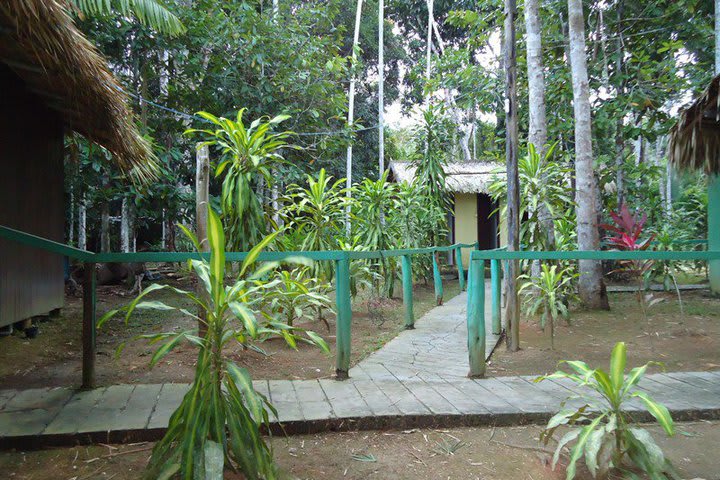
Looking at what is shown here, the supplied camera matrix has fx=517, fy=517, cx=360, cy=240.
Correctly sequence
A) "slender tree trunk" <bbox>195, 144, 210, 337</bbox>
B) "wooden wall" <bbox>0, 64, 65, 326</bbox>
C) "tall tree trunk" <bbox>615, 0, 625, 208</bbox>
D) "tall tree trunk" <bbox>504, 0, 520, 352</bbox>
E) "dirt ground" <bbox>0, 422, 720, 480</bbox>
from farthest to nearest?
"tall tree trunk" <bbox>615, 0, 625, 208</bbox>
"wooden wall" <bbox>0, 64, 65, 326</bbox>
"tall tree trunk" <bbox>504, 0, 520, 352</bbox>
"slender tree trunk" <bbox>195, 144, 210, 337</bbox>
"dirt ground" <bbox>0, 422, 720, 480</bbox>

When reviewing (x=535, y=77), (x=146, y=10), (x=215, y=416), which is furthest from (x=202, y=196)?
(x=535, y=77)

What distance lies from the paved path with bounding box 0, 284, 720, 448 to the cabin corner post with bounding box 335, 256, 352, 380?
13 centimetres

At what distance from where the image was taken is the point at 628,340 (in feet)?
17.1

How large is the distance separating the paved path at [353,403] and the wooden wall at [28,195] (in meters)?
2.10

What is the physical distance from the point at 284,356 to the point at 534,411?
6.95 ft

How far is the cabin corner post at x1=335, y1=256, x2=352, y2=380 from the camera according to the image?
3441mm

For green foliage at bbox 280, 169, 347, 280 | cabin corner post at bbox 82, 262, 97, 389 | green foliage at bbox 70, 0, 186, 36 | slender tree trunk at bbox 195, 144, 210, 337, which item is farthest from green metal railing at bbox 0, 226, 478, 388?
green foliage at bbox 70, 0, 186, 36

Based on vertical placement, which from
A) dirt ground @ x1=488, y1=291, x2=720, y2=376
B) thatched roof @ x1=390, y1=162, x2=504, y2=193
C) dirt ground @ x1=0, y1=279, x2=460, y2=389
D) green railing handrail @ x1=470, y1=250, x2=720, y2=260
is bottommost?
dirt ground @ x1=488, y1=291, x2=720, y2=376

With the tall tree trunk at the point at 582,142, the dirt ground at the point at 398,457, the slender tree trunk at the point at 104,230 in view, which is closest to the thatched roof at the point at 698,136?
the tall tree trunk at the point at 582,142

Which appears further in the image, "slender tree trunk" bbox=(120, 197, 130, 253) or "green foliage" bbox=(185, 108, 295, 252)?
"slender tree trunk" bbox=(120, 197, 130, 253)

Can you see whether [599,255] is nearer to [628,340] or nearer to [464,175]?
[628,340]

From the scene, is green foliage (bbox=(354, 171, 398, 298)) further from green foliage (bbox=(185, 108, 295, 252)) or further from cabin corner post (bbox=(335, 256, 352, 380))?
cabin corner post (bbox=(335, 256, 352, 380))

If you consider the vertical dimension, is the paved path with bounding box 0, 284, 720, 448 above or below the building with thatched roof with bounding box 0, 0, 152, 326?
below

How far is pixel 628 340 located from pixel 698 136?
2919mm
